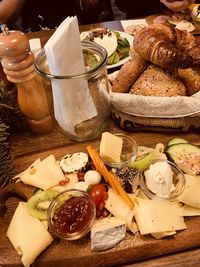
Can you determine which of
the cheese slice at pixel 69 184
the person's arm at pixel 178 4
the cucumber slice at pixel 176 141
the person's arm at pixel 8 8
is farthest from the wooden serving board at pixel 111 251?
the person's arm at pixel 8 8

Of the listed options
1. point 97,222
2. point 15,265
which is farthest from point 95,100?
point 15,265

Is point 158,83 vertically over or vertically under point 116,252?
over

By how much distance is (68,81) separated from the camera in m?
1.00

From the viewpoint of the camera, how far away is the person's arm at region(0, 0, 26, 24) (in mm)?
2162

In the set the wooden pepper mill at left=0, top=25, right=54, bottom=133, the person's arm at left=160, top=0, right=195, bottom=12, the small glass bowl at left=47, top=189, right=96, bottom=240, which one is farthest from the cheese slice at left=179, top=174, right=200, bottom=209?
the person's arm at left=160, top=0, right=195, bottom=12

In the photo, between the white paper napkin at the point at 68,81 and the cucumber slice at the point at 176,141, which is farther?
the cucumber slice at the point at 176,141

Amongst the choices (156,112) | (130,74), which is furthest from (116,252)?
(130,74)

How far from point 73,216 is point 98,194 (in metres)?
0.09

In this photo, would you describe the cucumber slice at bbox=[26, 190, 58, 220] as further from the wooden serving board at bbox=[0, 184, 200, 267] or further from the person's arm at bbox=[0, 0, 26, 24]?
the person's arm at bbox=[0, 0, 26, 24]

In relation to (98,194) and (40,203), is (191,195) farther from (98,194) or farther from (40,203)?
(40,203)

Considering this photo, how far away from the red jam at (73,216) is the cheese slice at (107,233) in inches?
1.2

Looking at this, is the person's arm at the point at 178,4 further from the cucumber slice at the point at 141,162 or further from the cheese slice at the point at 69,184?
the cheese slice at the point at 69,184

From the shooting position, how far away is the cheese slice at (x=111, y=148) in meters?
1.01

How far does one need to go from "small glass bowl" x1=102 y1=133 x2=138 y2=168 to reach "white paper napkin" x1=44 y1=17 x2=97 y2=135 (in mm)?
130
